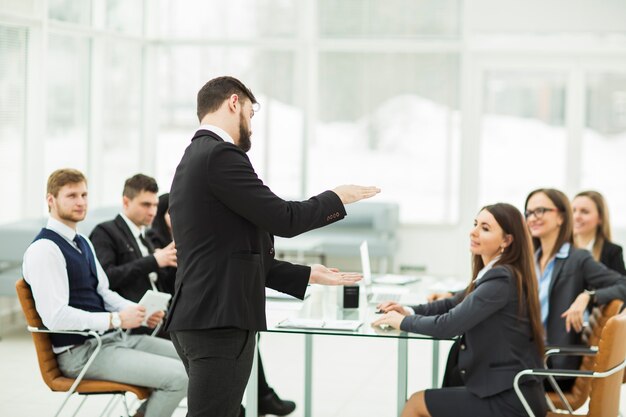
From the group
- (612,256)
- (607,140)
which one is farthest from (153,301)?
(607,140)

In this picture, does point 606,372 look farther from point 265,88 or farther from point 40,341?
point 265,88

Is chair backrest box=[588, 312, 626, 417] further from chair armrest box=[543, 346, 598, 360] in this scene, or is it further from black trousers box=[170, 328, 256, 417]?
black trousers box=[170, 328, 256, 417]

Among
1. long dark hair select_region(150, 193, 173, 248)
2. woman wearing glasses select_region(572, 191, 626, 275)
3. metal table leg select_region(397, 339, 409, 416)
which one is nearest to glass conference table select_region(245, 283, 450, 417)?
metal table leg select_region(397, 339, 409, 416)

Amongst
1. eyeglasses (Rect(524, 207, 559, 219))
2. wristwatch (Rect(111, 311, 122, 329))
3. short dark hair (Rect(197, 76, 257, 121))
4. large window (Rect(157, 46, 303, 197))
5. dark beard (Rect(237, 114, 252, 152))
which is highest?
large window (Rect(157, 46, 303, 197))

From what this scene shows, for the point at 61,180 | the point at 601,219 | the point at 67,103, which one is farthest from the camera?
the point at 67,103

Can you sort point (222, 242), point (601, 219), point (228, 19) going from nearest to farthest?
point (222, 242), point (601, 219), point (228, 19)

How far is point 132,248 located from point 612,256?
2.59 metres

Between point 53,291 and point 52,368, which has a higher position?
point 53,291

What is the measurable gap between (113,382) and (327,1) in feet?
24.8

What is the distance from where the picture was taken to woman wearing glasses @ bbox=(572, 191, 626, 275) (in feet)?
17.9

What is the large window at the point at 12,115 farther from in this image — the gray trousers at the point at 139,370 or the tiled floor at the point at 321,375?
the gray trousers at the point at 139,370

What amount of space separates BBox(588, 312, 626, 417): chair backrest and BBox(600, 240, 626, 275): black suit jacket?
1.43 metres

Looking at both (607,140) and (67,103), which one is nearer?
(67,103)

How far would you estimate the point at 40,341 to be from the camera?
433 centimetres
